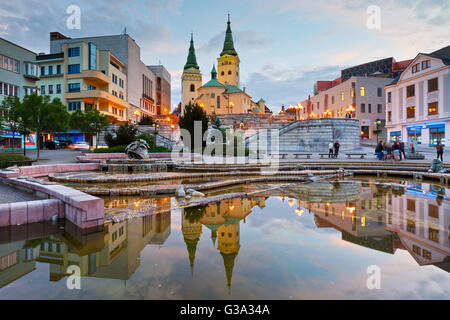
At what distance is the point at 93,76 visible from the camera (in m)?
44.4

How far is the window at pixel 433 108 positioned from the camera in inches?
1594

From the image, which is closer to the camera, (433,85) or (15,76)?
(15,76)

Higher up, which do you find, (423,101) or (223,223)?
(423,101)

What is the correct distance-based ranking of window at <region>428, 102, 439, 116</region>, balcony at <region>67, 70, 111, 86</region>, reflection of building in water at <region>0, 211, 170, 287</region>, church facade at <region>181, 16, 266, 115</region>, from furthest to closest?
1. church facade at <region>181, 16, 266, 115</region>
2. balcony at <region>67, 70, 111, 86</region>
3. window at <region>428, 102, 439, 116</region>
4. reflection of building in water at <region>0, 211, 170, 287</region>

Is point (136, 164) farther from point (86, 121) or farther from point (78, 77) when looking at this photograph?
point (78, 77)

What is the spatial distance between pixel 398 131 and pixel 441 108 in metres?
9.35

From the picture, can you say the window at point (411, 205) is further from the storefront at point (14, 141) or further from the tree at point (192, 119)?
the storefront at point (14, 141)

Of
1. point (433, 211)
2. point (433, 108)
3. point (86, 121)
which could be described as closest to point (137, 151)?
point (86, 121)

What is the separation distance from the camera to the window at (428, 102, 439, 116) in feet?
133

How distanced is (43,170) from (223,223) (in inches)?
507

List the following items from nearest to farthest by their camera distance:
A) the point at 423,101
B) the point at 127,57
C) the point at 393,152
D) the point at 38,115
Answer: the point at 38,115 → the point at 393,152 → the point at 423,101 → the point at 127,57

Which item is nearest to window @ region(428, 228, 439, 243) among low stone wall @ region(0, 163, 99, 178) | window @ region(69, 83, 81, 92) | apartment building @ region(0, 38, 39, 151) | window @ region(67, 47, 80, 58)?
low stone wall @ region(0, 163, 99, 178)

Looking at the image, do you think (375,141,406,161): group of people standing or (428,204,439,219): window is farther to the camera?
(375,141,406,161): group of people standing

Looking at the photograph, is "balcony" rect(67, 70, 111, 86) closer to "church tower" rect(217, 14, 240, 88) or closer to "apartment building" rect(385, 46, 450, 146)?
"church tower" rect(217, 14, 240, 88)
